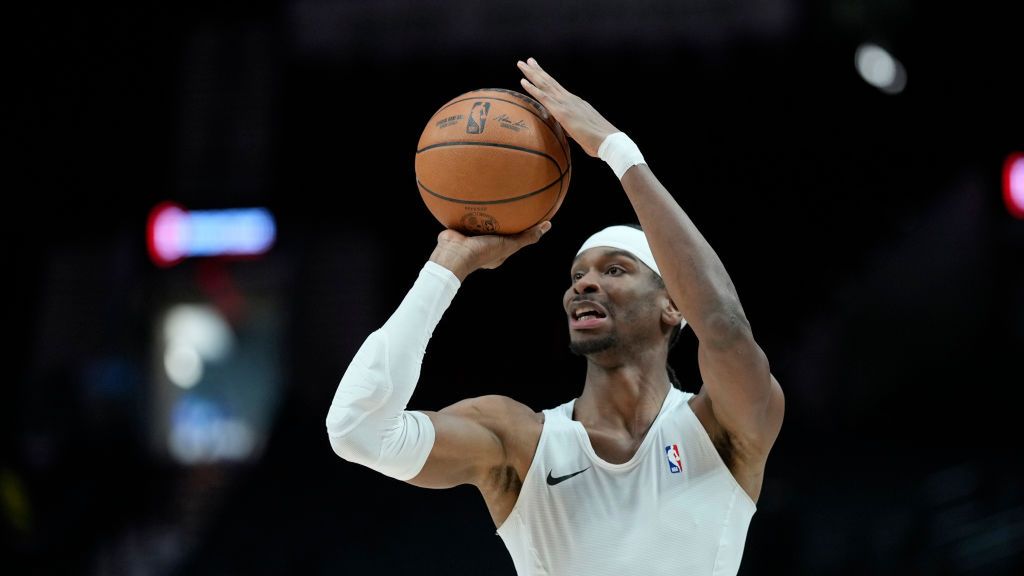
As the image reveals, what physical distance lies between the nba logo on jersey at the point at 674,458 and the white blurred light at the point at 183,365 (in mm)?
15313

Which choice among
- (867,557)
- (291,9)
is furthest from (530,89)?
(291,9)

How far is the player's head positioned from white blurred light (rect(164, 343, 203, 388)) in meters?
14.8

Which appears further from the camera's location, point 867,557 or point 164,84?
point 164,84

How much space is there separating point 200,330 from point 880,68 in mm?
11166

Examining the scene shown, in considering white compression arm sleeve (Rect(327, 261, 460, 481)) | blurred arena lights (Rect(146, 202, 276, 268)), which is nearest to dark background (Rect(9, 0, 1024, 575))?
blurred arena lights (Rect(146, 202, 276, 268))

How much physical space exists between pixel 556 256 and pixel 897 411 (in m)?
4.24

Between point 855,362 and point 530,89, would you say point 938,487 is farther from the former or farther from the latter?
point 530,89

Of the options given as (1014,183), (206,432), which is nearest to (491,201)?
(1014,183)

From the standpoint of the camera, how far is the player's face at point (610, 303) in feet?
13.5

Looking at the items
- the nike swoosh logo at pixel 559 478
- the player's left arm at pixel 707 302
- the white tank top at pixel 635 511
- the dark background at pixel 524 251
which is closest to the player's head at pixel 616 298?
the white tank top at pixel 635 511

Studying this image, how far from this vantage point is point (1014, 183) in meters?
12.7

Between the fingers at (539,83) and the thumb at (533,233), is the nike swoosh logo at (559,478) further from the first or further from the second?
the fingers at (539,83)

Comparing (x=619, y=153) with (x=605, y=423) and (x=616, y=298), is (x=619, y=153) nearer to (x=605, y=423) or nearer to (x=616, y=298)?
(x=616, y=298)

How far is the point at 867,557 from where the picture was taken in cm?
935
